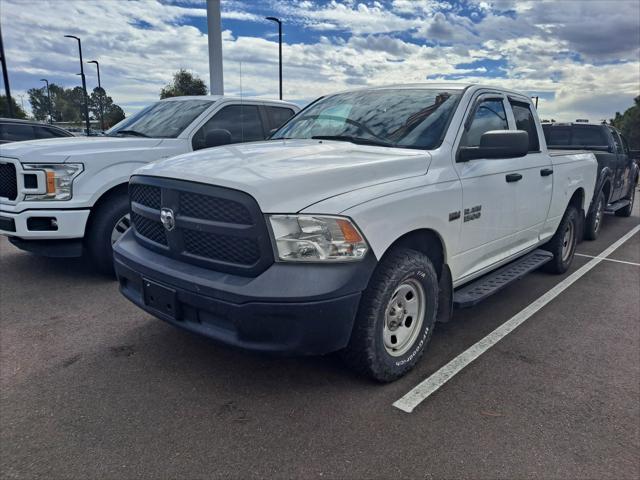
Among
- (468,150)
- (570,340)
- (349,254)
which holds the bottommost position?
(570,340)

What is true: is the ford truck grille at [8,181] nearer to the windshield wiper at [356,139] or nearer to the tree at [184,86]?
the windshield wiper at [356,139]

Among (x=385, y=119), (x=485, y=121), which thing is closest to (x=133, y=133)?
(x=385, y=119)

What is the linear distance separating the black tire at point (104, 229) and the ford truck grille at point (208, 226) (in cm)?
200

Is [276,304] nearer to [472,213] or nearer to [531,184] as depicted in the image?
[472,213]

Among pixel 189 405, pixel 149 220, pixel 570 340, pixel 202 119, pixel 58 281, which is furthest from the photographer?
pixel 202 119

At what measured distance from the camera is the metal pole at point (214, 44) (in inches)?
530

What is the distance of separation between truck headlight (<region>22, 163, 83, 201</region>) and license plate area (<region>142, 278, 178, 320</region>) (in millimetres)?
2226

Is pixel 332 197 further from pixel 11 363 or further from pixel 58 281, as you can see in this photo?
pixel 58 281

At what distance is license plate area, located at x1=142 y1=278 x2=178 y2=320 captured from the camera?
2725mm

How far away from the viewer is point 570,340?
12.6 ft

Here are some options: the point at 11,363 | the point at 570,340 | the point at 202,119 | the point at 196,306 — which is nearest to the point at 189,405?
the point at 196,306

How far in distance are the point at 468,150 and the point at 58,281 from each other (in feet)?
13.7

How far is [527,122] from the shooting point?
187 inches

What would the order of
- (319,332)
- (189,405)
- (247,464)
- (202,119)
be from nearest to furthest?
(247,464), (319,332), (189,405), (202,119)
